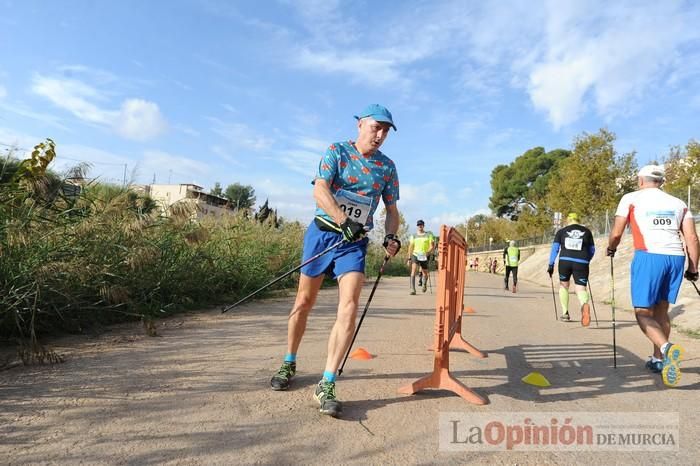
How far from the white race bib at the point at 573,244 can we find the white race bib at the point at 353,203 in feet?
20.9

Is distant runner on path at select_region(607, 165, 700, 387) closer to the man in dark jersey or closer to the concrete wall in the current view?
the concrete wall

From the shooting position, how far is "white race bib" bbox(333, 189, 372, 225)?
362 centimetres

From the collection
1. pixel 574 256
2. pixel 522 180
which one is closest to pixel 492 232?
pixel 522 180

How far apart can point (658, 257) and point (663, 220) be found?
1.21ft

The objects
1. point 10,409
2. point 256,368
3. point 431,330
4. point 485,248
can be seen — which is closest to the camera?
point 10,409

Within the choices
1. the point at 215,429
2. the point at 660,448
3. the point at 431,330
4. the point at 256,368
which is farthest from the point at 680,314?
the point at 215,429

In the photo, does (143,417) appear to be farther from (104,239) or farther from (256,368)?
(104,239)

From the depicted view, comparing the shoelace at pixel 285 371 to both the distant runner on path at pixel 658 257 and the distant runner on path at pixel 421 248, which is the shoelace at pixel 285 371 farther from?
the distant runner on path at pixel 421 248

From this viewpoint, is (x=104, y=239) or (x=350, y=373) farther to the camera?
(x=104, y=239)

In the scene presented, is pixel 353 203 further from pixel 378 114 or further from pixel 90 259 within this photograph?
pixel 90 259

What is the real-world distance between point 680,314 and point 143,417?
9113mm

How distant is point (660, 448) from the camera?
2.89m

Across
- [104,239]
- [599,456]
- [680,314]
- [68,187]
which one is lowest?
[599,456]

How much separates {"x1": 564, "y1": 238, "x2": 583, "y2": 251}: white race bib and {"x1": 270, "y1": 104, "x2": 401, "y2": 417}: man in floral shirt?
6.16 metres
